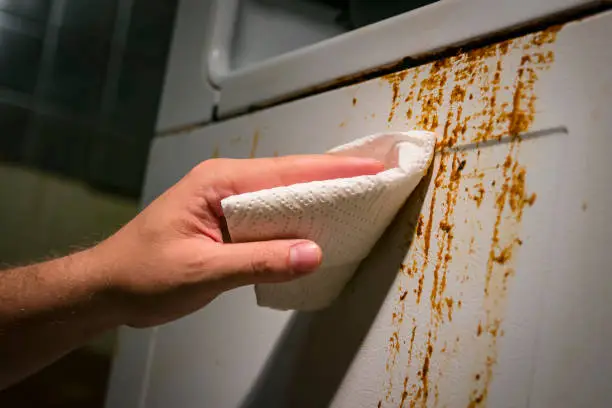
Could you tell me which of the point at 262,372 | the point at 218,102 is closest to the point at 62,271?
the point at 262,372

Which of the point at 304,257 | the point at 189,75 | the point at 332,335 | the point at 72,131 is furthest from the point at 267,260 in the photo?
the point at 72,131

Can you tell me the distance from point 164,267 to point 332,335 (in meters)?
0.17

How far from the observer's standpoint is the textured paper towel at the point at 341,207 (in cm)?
45

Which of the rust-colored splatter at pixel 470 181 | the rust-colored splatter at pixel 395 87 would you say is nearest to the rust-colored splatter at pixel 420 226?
the rust-colored splatter at pixel 470 181

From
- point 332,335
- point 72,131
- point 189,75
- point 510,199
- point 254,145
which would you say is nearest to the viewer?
point 510,199

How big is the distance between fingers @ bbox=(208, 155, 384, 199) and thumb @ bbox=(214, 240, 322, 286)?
0.06m

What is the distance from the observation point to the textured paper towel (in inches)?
17.6

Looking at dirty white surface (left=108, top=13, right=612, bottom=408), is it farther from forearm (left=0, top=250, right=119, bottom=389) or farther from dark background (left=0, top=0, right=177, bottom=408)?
dark background (left=0, top=0, right=177, bottom=408)

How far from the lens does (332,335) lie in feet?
1.75

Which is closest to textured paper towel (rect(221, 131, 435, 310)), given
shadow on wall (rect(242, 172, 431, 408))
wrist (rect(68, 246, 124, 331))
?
shadow on wall (rect(242, 172, 431, 408))

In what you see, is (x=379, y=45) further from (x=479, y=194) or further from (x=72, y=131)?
(x=72, y=131)

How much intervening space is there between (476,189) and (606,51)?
13cm

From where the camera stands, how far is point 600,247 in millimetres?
365

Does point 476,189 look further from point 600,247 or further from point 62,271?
point 62,271
